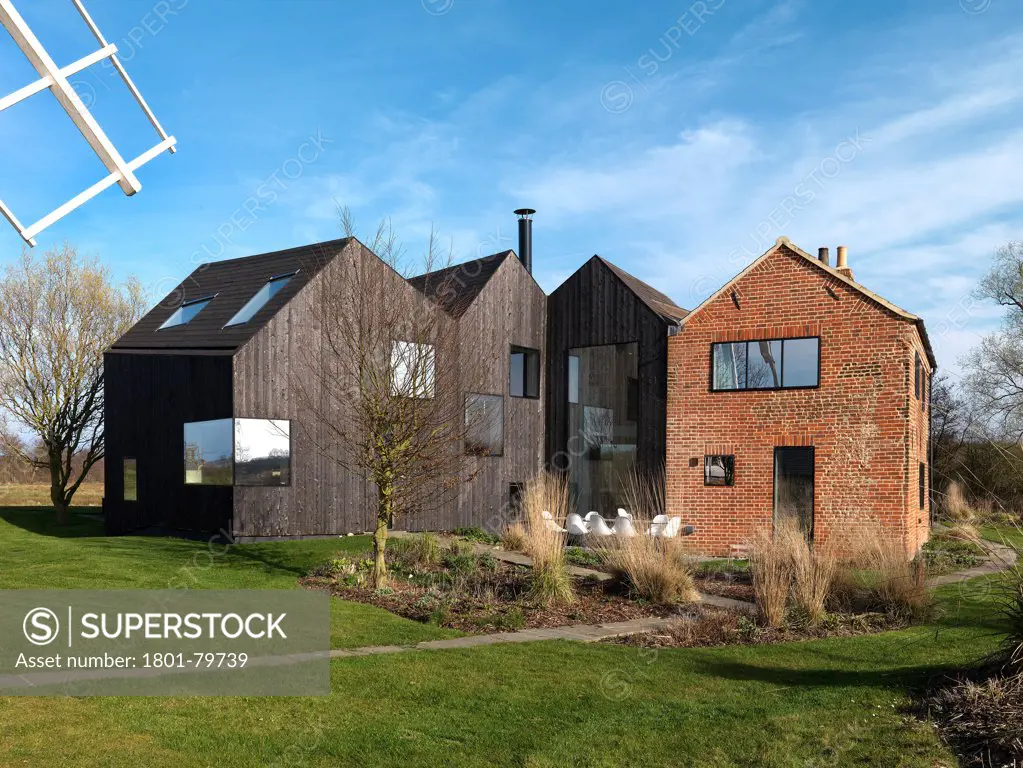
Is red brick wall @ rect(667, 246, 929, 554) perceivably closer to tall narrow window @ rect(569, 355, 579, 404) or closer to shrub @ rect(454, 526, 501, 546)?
tall narrow window @ rect(569, 355, 579, 404)

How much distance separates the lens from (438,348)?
12.5 metres

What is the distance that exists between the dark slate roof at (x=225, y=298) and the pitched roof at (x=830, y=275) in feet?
26.1

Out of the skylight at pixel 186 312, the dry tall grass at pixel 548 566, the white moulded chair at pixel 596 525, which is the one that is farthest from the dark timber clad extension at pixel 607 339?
the skylight at pixel 186 312

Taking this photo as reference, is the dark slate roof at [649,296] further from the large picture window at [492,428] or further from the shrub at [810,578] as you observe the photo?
the shrub at [810,578]

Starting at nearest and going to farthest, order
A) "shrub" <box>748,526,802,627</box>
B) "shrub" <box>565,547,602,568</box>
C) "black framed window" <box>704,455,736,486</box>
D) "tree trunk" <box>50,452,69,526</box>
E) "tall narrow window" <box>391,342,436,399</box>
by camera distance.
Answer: "shrub" <box>748,526,802,627</box>, "tall narrow window" <box>391,342,436,399</box>, "shrub" <box>565,547,602,568</box>, "black framed window" <box>704,455,736,486</box>, "tree trunk" <box>50,452,69,526</box>

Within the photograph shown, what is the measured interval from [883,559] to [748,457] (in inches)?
307

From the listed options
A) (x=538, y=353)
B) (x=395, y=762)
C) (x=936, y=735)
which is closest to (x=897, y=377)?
(x=538, y=353)

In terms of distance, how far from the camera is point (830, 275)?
17328 mm

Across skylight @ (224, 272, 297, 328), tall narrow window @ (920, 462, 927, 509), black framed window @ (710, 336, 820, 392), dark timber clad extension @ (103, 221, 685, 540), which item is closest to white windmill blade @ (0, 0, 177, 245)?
dark timber clad extension @ (103, 221, 685, 540)

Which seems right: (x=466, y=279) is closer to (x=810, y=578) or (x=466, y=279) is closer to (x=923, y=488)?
(x=923, y=488)

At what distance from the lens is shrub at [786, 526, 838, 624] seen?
960 centimetres

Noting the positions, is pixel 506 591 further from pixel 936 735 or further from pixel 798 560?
pixel 936 735

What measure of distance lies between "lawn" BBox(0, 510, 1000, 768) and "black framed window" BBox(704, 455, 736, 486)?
9.30 metres

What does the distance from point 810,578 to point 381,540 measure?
5.46 m
